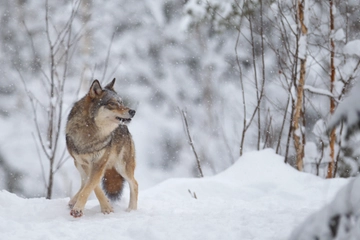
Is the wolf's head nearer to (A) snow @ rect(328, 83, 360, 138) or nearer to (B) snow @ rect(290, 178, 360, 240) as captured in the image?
(B) snow @ rect(290, 178, 360, 240)

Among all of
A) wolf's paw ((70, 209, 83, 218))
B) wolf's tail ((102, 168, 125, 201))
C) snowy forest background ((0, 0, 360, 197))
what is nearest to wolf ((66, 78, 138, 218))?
wolf's tail ((102, 168, 125, 201))

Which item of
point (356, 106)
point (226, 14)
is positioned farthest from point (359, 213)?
point (226, 14)

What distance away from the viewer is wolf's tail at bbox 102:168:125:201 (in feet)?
17.6

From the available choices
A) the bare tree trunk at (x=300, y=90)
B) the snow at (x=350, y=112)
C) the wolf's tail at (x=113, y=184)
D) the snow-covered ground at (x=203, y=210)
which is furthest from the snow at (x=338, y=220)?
the bare tree trunk at (x=300, y=90)

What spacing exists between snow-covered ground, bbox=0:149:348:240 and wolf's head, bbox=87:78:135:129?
923mm

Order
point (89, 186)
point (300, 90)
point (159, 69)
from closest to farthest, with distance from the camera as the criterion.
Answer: point (89, 186) < point (300, 90) < point (159, 69)

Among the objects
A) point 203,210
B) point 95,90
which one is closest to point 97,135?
point 95,90

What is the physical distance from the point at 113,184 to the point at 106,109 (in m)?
0.94

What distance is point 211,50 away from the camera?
17.0 metres

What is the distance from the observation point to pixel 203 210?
4.83 m

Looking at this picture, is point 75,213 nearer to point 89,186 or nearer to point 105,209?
point 89,186

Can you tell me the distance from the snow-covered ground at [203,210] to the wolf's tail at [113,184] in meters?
0.14

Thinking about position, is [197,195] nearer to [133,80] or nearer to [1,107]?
[1,107]

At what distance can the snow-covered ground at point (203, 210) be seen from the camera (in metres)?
3.26
